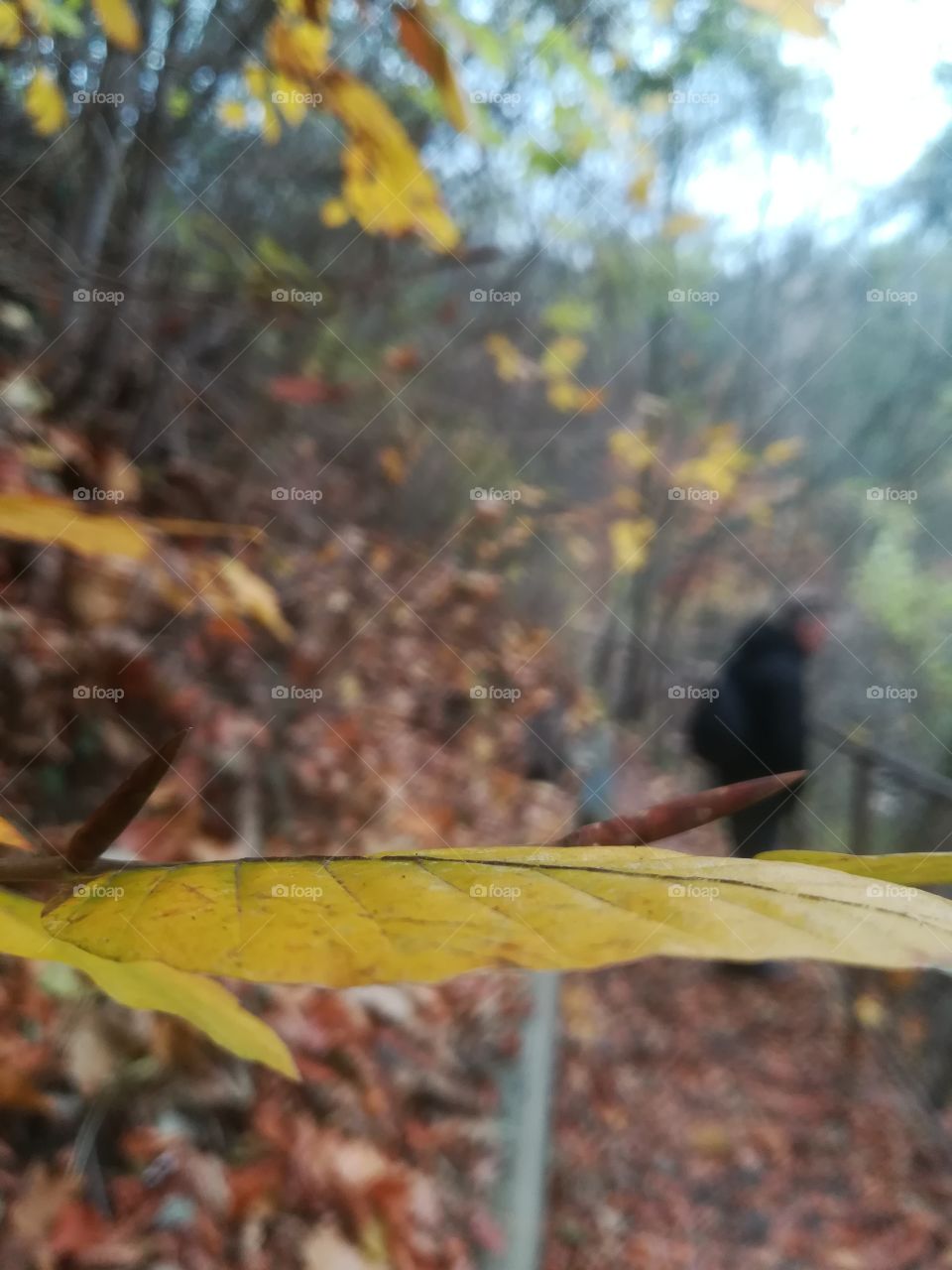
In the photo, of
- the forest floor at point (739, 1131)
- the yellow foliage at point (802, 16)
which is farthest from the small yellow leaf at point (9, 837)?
the forest floor at point (739, 1131)

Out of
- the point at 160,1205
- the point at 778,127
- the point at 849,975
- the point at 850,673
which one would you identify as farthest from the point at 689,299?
the point at 160,1205

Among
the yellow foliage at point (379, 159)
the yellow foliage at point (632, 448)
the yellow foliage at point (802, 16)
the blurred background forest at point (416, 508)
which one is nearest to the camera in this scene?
the yellow foliage at point (802, 16)

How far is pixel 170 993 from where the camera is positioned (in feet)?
0.56

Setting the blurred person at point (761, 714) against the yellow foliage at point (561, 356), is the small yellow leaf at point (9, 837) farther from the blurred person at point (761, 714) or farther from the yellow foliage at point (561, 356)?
the yellow foliage at point (561, 356)

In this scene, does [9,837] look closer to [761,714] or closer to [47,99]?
[47,99]

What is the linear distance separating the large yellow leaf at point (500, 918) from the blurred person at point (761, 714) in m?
1.82

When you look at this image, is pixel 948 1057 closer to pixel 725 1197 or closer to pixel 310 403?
pixel 725 1197

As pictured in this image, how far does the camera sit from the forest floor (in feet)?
4.98

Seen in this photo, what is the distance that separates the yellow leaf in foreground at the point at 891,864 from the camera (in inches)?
5.8

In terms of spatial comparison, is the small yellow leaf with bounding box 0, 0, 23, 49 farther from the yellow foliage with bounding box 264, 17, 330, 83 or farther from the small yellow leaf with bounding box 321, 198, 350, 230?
the small yellow leaf with bounding box 321, 198, 350, 230

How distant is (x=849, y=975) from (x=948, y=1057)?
352 mm

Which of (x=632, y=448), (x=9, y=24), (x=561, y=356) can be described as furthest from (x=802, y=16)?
(x=632, y=448)

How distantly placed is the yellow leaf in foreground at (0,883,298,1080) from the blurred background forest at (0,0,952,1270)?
0.22m

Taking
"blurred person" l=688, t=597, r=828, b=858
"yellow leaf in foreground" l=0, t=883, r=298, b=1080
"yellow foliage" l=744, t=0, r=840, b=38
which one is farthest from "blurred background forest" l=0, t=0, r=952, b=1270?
"blurred person" l=688, t=597, r=828, b=858
